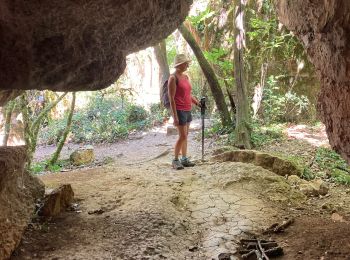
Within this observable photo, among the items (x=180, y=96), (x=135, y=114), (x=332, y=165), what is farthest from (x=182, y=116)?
(x=135, y=114)

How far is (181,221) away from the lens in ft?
14.9

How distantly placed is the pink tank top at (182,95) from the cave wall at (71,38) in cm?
189

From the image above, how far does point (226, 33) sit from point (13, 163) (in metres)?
11.2

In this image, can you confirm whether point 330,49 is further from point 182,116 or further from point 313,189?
point 182,116

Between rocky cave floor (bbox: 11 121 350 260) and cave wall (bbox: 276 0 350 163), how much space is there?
3.50 feet

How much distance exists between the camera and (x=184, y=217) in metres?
4.69

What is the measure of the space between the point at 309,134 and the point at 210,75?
10.3ft

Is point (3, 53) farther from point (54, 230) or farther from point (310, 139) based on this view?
point (310, 139)

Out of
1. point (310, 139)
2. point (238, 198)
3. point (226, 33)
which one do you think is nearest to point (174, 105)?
point (238, 198)

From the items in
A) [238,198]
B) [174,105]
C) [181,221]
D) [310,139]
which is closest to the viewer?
[181,221]

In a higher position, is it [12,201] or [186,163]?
[12,201]

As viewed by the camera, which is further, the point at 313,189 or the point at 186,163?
the point at 186,163

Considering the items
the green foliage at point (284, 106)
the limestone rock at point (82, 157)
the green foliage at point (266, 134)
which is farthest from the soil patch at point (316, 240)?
the green foliage at point (284, 106)

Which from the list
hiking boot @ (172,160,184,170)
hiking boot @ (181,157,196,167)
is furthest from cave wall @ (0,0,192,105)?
hiking boot @ (181,157,196,167)
